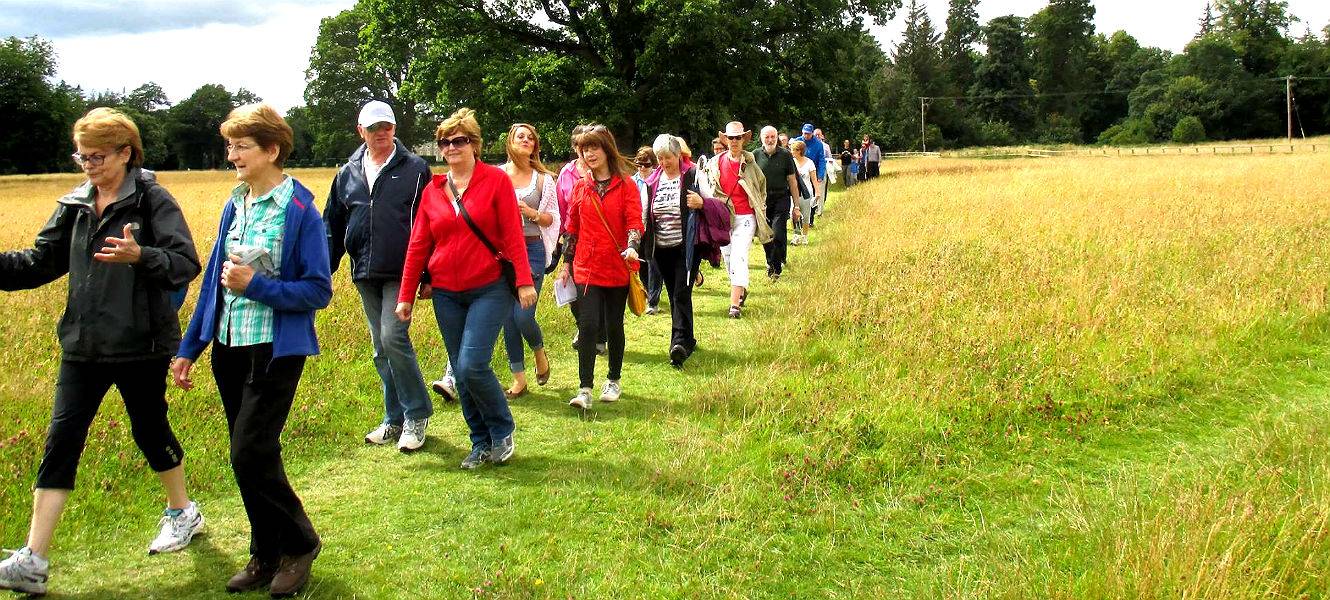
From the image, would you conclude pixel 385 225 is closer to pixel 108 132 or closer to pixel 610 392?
pixel 108 132

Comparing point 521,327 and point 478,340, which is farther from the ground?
point 478,340

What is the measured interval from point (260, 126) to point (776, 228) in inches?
329

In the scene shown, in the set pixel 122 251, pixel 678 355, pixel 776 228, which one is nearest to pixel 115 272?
pixel 122 251

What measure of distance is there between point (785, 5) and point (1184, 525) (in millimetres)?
27883

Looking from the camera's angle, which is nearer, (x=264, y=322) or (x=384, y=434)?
(x=264, y=322)

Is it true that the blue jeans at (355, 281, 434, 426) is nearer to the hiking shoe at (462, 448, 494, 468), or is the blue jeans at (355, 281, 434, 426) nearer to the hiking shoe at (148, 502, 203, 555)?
the hiking shoe at (462, 448, 494, 468)

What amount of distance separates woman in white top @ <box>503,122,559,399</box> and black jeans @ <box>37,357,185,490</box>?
2786 mm

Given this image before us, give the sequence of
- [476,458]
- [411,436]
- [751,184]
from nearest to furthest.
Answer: [476,458], [411,436], [751,184]

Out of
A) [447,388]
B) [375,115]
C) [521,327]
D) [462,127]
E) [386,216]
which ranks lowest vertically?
[447,388]

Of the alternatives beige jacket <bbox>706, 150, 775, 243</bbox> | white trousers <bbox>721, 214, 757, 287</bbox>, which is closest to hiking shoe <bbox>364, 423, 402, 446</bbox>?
white trousers <bbox>721, 214, 757, 287</bbox>

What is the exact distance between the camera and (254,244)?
12.0 feet

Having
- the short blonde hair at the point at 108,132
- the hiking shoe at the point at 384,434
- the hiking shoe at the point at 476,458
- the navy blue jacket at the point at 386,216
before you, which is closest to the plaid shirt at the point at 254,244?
the short blonde hair at the point at 108,132

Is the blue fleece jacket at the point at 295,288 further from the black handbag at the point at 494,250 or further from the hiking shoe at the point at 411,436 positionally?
the hiking shoe at the point at 411,436

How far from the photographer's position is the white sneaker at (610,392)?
6.47 meters
